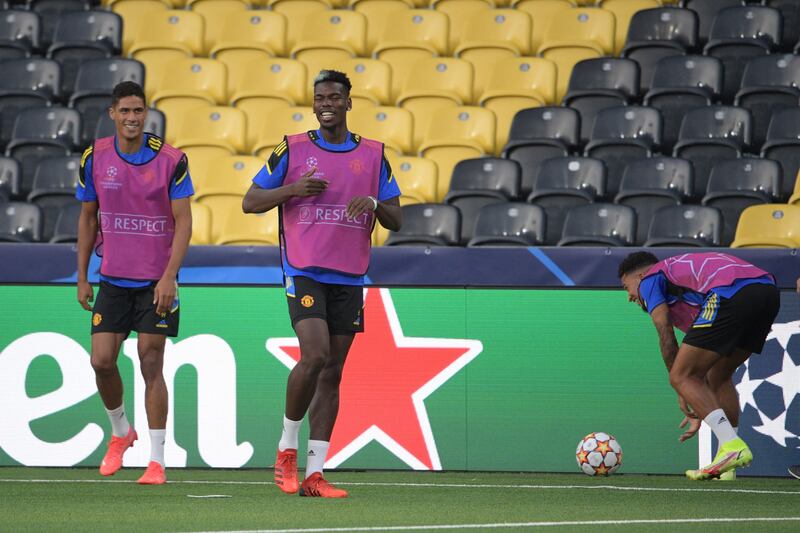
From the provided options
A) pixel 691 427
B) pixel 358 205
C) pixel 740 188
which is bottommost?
pixel 691 427

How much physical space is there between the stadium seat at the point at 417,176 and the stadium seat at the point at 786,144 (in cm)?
295

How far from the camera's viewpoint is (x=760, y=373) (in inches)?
333

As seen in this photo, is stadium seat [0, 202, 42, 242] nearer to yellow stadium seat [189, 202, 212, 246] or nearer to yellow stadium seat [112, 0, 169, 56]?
yellow stadium seat [189, 202, 212, 246]

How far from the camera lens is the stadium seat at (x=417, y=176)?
37.9 feet

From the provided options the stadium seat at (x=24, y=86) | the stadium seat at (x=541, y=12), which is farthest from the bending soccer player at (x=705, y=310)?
the stadium seat at (x=24, y=86)

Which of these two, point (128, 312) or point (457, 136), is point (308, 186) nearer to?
point (128, 312)

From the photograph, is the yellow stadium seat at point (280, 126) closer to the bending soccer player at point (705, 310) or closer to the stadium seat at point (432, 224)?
the stadium seat at point (432, 224)

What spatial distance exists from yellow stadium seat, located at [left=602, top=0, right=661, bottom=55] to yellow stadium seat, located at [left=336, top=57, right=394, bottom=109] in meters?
2.45

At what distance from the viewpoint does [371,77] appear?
1320cm

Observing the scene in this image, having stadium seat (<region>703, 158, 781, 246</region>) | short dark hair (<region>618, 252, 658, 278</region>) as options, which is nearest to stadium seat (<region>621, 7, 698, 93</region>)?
stadium seat (<region>703, 158, 781, 246</region>)

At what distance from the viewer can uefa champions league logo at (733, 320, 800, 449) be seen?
8375 mm

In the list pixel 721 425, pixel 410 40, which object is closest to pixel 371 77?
pixel 410 40

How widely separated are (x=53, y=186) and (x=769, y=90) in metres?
6.66

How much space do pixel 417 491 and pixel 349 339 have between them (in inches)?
39.5
